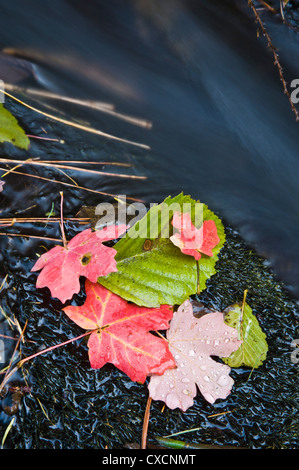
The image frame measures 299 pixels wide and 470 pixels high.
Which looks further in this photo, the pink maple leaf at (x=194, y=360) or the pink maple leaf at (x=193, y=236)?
the pink maple leaf at (x=193, y=236)

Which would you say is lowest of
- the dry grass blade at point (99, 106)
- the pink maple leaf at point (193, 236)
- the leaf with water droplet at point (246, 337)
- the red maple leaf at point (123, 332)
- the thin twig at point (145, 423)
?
the thin twig at point (145, 423)

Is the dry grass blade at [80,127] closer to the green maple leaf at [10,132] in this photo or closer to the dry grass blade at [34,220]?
the green maple leaf at [10,132]

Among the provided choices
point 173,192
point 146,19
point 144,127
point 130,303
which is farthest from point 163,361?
point 146,19

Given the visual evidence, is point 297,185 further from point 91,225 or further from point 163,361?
point 163,361

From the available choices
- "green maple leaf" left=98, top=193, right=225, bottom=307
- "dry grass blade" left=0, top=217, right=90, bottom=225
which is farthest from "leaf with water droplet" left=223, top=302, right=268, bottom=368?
"dry grass blade" left=0, top=217, right=90, bottom=225

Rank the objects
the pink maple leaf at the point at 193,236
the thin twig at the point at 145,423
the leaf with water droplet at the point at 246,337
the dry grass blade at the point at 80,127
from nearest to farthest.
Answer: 1. the thin twig at the point at 145,423
2. the leaf with water droplet at the point at 246,337
3. the pink maple leaf at the point at 193,236
4. the dry grass blade at the point at 80,127

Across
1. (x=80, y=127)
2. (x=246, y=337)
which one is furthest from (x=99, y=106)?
(x=246, y=337)

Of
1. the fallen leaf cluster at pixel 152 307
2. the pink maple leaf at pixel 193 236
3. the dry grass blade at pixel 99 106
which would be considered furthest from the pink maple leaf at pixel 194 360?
the dry grass blade at pixel 99 106

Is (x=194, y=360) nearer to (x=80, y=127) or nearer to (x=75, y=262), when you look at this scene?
(x=75, y=262)
